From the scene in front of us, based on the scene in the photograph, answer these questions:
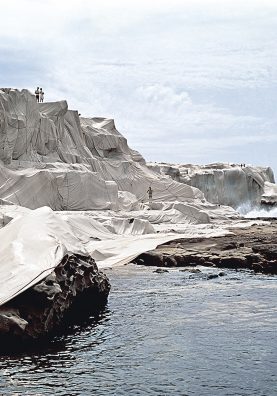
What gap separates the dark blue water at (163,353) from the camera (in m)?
9.05

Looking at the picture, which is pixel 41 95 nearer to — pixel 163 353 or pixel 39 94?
pixel 39 94

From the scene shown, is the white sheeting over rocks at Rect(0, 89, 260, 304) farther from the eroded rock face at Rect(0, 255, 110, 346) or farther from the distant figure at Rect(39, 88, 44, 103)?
the distant figure at Rect(39, 88, 44, 103)

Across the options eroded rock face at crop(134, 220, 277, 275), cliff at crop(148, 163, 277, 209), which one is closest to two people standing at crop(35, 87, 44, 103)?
cliff at crop(148, 163, 277, 209)

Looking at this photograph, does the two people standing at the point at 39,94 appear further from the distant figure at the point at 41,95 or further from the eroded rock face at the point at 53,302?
the eroded rock face at the point at 53,302

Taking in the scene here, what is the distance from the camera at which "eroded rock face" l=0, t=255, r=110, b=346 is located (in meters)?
10.7

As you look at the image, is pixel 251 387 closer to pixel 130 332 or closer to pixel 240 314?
pixel 130 332

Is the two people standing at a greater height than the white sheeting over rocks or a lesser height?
greater

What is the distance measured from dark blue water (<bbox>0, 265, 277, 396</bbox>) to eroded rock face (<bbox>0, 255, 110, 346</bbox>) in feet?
1.39

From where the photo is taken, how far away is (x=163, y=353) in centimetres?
1095

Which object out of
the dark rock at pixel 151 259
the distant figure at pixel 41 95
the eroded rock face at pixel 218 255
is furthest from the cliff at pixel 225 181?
the dark rock at pixel 151 259

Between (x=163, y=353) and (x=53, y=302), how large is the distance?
230 centimetres

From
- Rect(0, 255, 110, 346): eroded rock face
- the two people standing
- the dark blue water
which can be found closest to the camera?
the dark blue water

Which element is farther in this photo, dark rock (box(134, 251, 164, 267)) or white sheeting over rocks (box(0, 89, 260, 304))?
dark rock (box(134, 251, 164, 267))

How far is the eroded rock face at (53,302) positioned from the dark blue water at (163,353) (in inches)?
16.7
